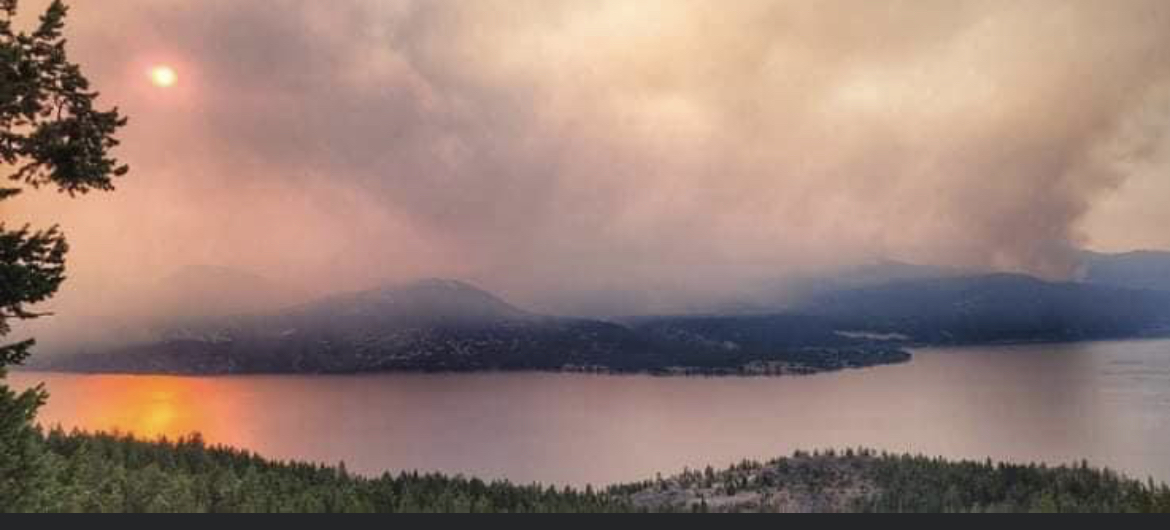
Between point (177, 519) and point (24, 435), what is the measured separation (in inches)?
508

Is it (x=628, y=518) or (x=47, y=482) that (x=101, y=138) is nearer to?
(x=47, y=482)

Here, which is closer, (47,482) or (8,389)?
(8,389)

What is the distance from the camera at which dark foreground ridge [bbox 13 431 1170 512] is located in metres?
74.0

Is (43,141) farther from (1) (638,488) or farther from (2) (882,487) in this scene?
(1) (638,488)

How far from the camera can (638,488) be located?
499 feet

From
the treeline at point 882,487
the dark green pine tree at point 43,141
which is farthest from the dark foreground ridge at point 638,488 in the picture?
the dark green pine tree at point 43,141

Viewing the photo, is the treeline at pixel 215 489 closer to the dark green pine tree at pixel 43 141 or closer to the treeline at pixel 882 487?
the dark green pine tree at pixel 43 141

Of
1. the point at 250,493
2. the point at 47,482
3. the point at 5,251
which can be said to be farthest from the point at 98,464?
the point at 5,251

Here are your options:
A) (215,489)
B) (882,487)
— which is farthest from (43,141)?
(882,487)

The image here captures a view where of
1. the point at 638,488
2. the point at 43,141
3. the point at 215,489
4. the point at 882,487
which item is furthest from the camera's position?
the point at 638,488

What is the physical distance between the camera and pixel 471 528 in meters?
24.8

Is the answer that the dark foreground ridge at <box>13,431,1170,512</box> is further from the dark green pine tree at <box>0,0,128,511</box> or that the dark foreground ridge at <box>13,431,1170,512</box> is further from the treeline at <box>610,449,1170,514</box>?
the dark green pine tree at <box>0,0,128,511</box>

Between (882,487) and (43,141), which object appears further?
(882,487)

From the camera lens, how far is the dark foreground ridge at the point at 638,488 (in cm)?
7400
